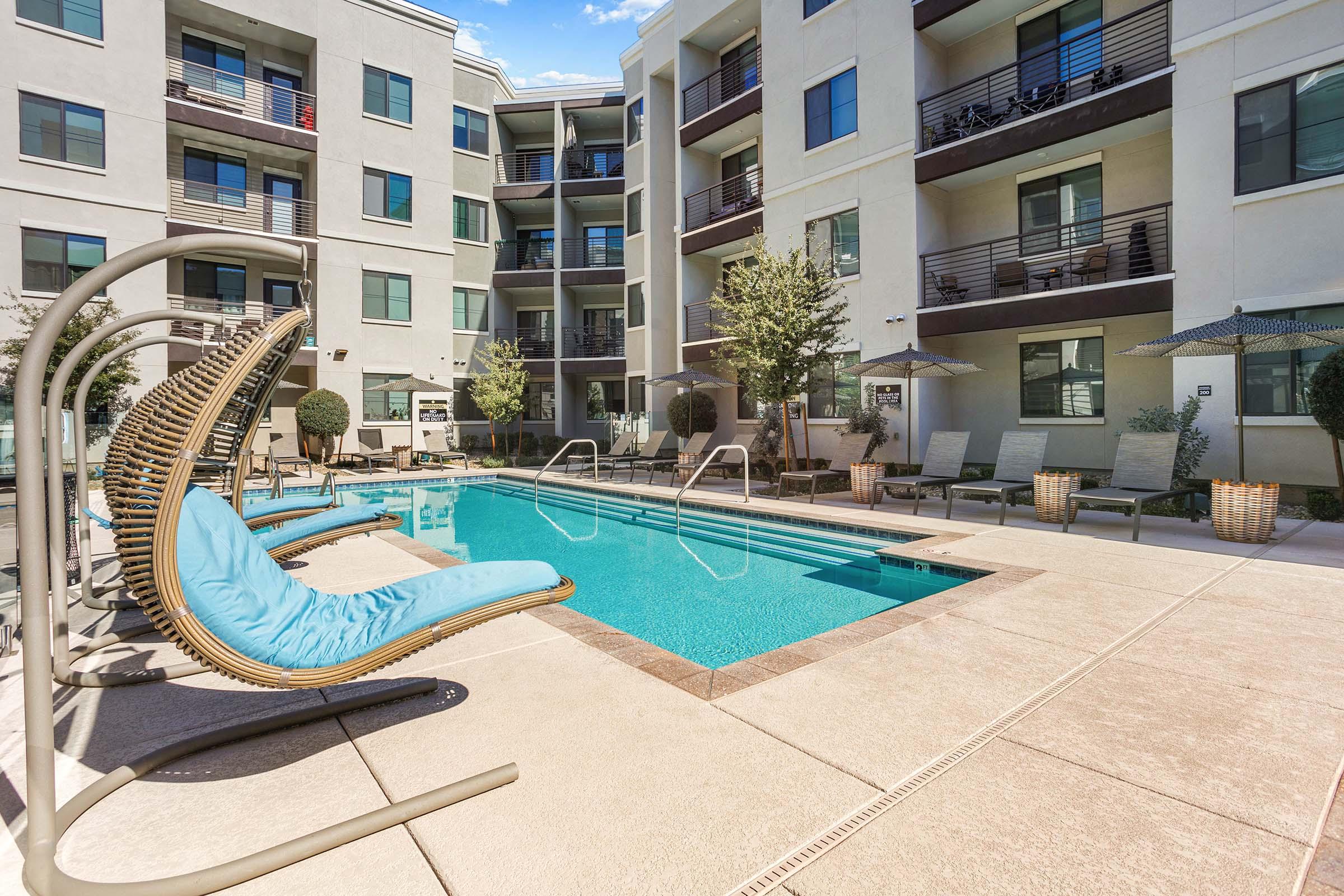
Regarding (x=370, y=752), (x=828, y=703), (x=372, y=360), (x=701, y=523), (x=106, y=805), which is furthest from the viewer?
(x=372, y=360)

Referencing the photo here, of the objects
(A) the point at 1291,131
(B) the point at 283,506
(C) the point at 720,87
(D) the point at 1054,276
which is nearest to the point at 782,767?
(B) the point at 283,506

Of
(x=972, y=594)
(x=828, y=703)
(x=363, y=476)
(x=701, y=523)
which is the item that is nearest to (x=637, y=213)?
(x=363, y=476)

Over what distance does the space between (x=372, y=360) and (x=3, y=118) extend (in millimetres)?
9593

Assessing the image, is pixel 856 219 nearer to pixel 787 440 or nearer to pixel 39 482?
pixel 787 440

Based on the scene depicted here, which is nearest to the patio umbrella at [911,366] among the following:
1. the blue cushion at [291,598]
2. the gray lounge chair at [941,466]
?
the gray lounge chair at [941,466]

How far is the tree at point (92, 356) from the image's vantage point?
14.5m

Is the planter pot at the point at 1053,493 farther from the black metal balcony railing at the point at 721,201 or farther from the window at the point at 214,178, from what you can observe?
the window at the point at 214,178

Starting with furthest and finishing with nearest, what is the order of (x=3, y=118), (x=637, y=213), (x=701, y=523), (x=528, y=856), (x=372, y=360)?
(x=637, y=213) → (x=372, y=360) → (x=3, y=118) → (x=701, y=523) → (x=528, y=856)

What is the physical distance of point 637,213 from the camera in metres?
22.8

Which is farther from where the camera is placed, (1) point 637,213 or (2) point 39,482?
(1) point 637,213

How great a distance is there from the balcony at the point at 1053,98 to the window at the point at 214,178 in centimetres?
1856

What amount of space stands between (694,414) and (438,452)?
7.21m

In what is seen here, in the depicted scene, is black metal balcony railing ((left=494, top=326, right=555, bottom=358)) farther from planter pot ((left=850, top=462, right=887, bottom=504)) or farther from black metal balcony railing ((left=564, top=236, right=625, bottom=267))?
planter pot ((left=850, top=462, right=887, bottom=504))

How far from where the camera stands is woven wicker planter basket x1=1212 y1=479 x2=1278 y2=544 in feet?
22.8
